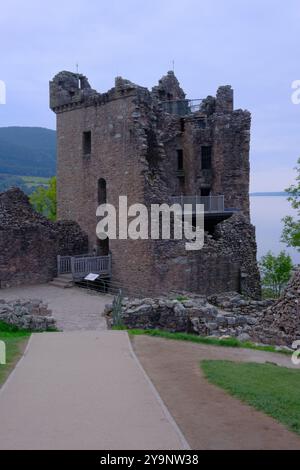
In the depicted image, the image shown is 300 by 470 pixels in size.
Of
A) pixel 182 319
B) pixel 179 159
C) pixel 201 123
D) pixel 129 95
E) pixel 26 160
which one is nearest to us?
pixel 182 319

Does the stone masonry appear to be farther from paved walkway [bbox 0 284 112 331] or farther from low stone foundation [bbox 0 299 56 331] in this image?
low stone foundation [bbox 0 299 56 331]

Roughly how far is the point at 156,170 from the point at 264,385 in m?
17.8

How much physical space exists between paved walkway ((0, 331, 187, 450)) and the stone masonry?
1254 cm

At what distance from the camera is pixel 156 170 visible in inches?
1045

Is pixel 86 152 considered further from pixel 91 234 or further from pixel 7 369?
pixel 7 369

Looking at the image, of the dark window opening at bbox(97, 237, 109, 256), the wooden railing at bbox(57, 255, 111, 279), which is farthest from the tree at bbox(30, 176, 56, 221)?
the wooden railing at bbox(57, 255, 111, 279)

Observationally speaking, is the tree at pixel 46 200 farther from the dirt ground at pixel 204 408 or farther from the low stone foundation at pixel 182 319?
the dirt ground at pixel 204 408

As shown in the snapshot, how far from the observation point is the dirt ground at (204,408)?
6.84 metres

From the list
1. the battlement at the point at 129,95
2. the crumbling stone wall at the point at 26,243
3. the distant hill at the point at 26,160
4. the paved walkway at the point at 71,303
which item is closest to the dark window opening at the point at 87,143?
the battlement at the point at 129,95

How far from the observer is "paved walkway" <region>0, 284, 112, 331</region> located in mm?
17344

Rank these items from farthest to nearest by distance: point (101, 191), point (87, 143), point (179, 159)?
point (179, 159), point (87, 143), point (101, 191)

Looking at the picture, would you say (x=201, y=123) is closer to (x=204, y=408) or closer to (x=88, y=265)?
(x=88, y=265)

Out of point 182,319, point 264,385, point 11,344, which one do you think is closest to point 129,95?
point 182,319

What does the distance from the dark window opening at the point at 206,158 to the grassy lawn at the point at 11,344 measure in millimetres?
22750
